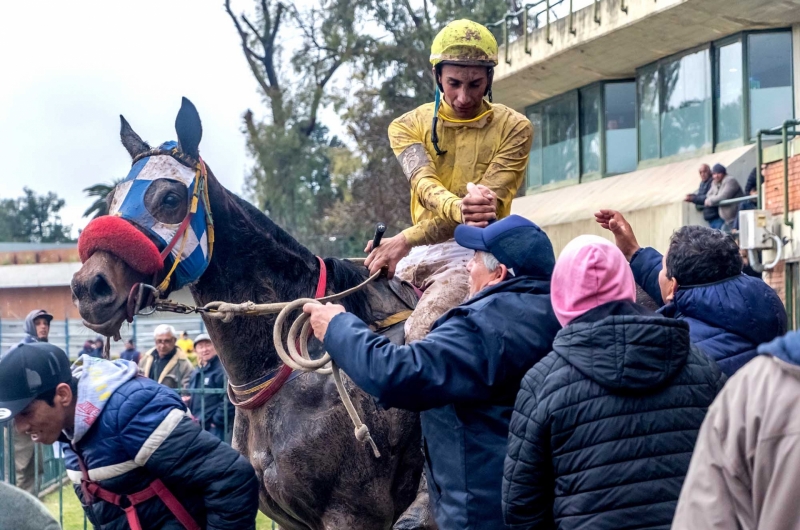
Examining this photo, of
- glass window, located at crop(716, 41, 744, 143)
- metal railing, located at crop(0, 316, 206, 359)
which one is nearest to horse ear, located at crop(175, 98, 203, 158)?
glass window, located at crop(716, 41, 744, 143)

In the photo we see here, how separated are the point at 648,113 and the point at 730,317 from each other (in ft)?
56.0

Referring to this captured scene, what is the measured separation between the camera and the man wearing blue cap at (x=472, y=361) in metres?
3.34

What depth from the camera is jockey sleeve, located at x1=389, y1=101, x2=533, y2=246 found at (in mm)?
4867

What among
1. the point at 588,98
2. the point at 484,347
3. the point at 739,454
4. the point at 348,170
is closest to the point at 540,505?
the point at 484,347

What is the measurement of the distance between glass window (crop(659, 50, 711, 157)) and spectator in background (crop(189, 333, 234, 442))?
11.2m

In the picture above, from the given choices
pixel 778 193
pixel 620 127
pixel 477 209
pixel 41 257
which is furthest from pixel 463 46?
pixel 41 257

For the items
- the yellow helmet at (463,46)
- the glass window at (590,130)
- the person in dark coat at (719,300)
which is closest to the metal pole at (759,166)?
the glass window at (590,130)

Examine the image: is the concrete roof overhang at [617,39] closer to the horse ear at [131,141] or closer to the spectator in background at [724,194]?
the spectator in background at [724,194]

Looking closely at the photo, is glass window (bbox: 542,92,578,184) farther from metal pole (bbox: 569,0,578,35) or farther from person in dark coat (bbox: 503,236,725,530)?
person in dark coat (bbox: 503,236,725,530)

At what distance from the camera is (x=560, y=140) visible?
23219 mm

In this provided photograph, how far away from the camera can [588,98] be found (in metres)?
22.3

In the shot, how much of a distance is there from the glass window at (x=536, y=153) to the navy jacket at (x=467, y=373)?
2061cm

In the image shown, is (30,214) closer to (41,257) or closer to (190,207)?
(41,257)

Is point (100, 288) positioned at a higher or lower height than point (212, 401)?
higher
